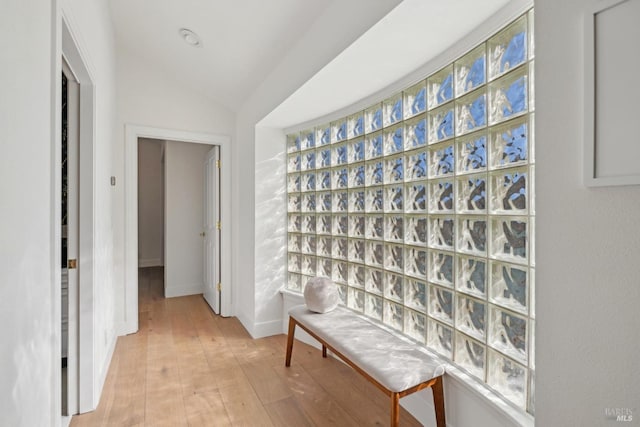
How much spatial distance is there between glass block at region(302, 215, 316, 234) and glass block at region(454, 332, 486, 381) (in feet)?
4.89

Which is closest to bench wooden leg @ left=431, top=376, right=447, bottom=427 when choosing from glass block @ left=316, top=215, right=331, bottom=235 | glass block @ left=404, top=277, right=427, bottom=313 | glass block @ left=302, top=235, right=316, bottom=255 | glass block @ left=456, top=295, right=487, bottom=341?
glass block @ left=456, top=295, right=487, bottom=341

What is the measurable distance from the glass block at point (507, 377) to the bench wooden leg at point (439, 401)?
225 millimetres

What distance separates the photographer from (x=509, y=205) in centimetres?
129

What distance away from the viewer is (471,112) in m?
1.48

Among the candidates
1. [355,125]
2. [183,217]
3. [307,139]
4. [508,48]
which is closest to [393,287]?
[355,125]

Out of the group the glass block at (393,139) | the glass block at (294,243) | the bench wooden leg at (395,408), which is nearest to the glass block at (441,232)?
the glass block at (393,139)

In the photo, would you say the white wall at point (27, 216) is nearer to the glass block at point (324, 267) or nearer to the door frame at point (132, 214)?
the glass block at point (324, 267)

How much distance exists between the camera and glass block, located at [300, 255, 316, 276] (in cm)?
275

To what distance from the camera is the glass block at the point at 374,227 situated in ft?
6.84

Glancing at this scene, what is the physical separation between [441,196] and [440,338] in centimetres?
78

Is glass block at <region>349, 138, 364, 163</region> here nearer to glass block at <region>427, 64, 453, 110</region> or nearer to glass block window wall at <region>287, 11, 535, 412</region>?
glass block window wall at <region>287, 11, 535, 412</region>

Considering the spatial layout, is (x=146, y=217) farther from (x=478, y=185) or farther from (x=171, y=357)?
(x=478, y=185)

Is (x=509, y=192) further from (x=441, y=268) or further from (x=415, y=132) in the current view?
(x=415, y=132)
